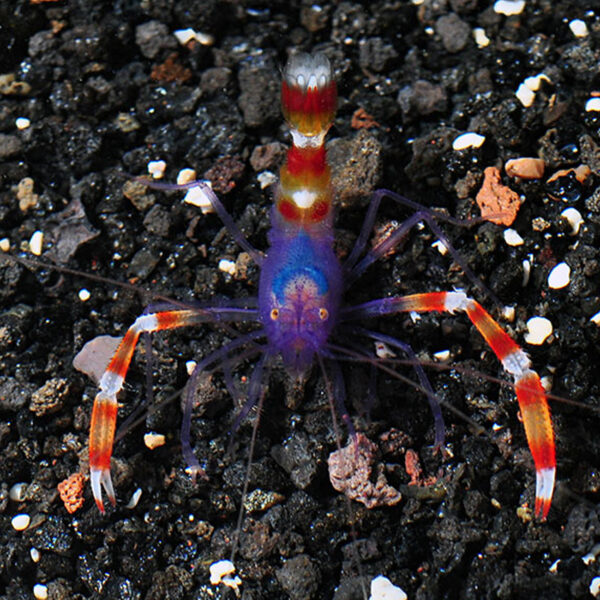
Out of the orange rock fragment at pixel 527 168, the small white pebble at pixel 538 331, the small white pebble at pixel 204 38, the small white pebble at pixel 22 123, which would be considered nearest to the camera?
the small white pebble at pixel 538 331

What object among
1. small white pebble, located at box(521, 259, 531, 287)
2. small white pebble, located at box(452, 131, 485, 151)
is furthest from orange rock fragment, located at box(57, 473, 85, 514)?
small white pebble, located at box(452, 131, 485, 151)

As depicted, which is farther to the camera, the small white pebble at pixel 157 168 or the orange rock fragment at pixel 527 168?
the small white pebble at pixel 157 168

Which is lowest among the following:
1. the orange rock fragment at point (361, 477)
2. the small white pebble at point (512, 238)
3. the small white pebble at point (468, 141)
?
the orange rock fragment at point (361, 477)

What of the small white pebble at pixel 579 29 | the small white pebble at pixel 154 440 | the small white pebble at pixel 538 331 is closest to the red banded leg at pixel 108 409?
the small white pebble at pixel 154 440

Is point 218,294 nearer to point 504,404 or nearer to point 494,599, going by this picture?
point 504,404

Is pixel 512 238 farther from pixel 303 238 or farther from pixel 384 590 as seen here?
pixel 384 590

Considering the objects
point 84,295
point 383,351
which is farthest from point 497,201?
point 84,295

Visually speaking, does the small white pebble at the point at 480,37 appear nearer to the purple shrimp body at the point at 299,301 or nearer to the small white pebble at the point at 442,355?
the purple shrimp body at the point at 299,301

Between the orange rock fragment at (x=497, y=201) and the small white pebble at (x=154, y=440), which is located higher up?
the orange rock fragment at (x=497, y=201)
